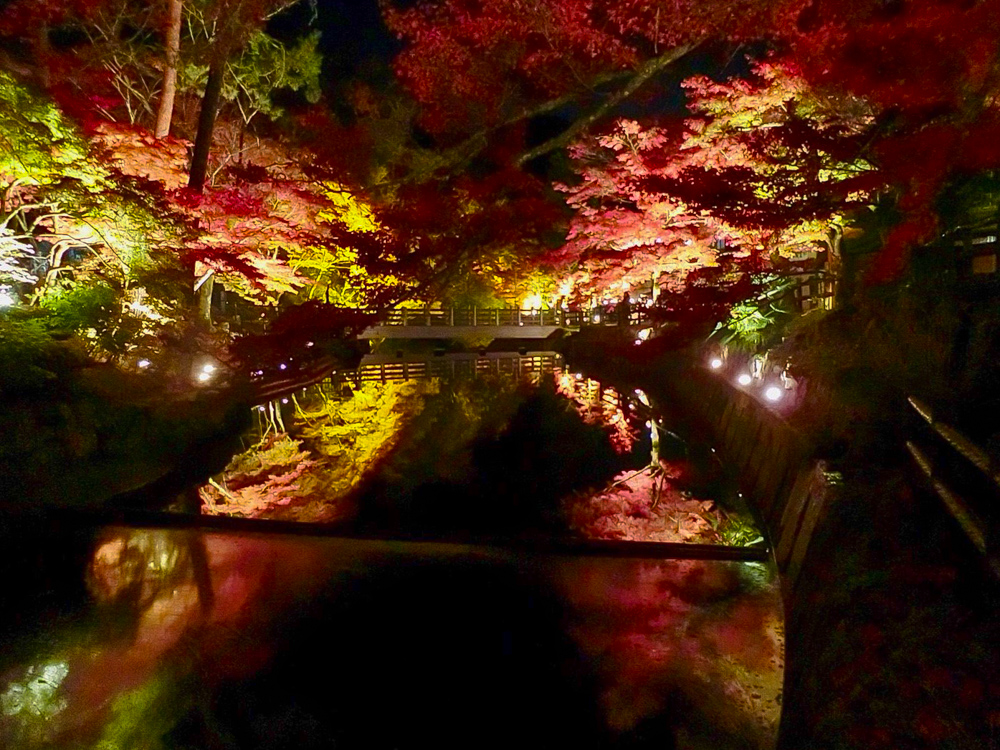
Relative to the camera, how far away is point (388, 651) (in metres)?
4.96

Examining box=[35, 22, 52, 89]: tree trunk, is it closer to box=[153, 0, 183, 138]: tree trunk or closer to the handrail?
box=[153, 0, 183, 138]: tree trunk

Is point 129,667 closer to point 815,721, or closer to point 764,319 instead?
point 815,721

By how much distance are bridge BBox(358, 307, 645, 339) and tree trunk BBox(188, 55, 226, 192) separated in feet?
48.0

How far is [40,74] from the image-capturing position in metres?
14.1

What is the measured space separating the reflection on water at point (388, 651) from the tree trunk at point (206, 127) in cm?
855

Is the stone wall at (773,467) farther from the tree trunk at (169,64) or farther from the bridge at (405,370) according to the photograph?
the tree trunk at (169,64)

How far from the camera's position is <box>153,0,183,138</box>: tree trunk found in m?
13.5

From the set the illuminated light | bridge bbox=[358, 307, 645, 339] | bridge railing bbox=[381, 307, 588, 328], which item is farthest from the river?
the illuminated light

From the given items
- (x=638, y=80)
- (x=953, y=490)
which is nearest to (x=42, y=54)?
(x=638, y=80)

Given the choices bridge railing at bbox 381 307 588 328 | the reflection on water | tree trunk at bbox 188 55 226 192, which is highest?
tree trunk at bbox 188 55 226 192

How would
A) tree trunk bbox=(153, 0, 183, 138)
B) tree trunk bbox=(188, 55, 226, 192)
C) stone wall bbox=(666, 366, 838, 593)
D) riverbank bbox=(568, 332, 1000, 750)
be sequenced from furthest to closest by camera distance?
tree trunk bbox=(153, 0, 183, 138) < tree trunk bbox=(188, 55, 226, 192) < stone wall bbox=(666, 366, 838, 593) < riverbank bbox=(568, 332, 1000, 750)

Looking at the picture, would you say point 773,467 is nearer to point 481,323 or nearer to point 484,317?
point 481,323

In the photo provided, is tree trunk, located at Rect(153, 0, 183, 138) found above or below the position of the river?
above

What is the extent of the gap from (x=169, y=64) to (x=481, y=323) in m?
18.4
